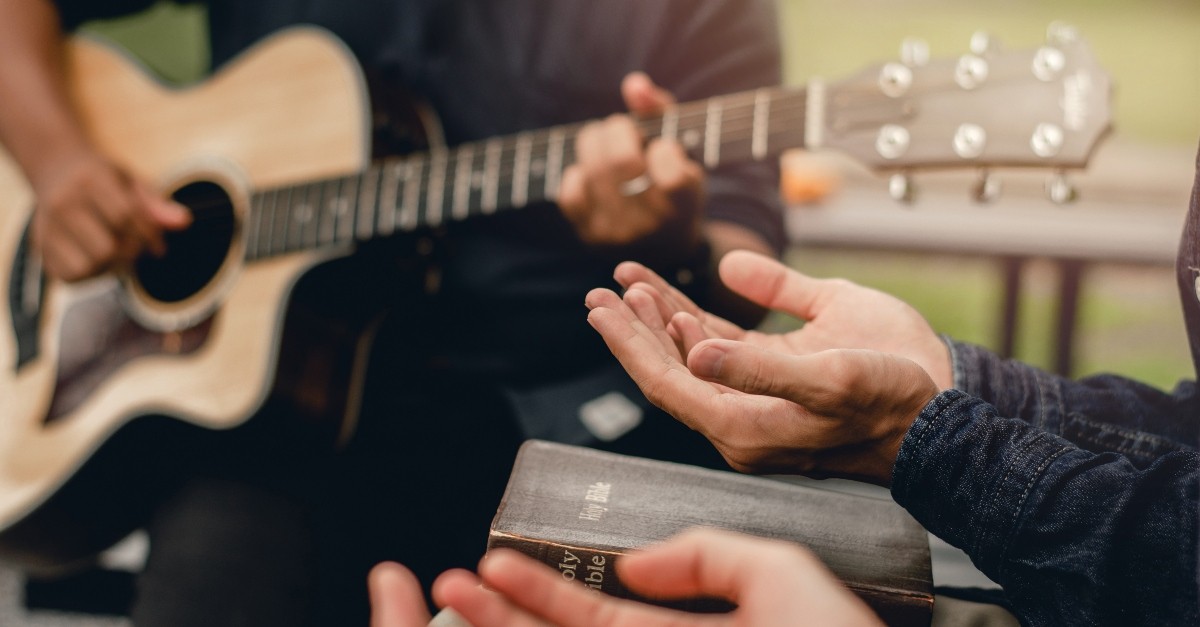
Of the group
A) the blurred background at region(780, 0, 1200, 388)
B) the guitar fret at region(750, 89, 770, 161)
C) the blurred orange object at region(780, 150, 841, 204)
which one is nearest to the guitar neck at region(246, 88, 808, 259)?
the guitar fret at region(750, 89, 770, 161)

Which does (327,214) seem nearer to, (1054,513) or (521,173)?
(521,173)

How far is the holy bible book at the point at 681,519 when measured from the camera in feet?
1.05

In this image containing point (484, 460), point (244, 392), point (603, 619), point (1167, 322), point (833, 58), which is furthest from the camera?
point (833, 58)

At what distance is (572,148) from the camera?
698 mm

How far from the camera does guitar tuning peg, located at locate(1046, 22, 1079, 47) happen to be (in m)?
0.47

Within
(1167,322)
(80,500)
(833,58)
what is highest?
(833,58)

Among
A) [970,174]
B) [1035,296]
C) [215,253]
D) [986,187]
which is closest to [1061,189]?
[986,187]

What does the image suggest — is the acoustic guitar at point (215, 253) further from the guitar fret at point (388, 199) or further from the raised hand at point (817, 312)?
the raised hand at point (817, 312)

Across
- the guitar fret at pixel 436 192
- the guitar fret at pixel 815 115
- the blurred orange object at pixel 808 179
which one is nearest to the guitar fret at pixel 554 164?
the guitar fret at pixel 436 192

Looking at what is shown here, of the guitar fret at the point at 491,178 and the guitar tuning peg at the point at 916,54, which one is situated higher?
the guitar tuning peg at the point at 916,54

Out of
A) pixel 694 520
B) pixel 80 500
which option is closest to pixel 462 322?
pixel 80 500

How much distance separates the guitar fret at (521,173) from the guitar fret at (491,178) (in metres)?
0.02

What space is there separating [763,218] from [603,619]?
2.10 ft

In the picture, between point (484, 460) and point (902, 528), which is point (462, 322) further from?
point (902, 528)
